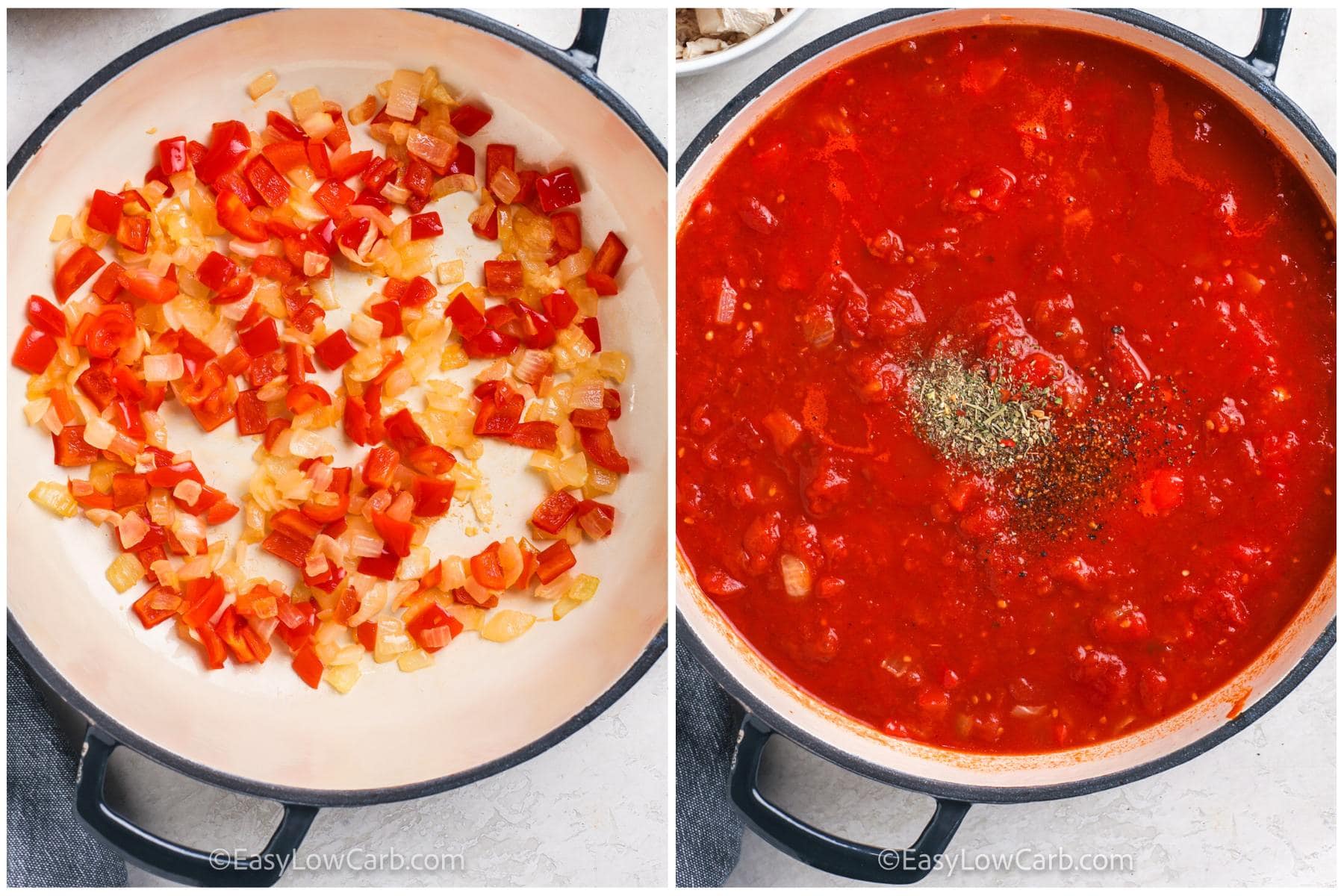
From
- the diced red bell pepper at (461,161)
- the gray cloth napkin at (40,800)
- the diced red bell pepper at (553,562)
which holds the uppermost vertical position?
the diced red bell pepper at (461,161)

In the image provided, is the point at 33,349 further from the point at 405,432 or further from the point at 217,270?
the point at 405,432

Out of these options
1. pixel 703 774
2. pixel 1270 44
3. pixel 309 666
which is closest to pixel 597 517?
pixel 703 774

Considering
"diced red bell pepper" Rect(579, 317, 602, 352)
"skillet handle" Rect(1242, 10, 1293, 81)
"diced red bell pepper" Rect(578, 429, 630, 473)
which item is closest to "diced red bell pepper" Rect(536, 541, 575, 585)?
"diced red bell pepper" Rect(578, 429, 630, 473)

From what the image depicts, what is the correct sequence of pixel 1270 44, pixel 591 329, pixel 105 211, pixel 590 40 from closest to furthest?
pixel 1270 44 < pixel 590 40 < pixel 105 211 < pixel 591 329

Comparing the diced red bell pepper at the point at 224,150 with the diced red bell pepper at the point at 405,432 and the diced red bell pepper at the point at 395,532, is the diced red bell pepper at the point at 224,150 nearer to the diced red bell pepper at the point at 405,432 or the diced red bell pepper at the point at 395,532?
the diced red bell pepper at the point at 405,432

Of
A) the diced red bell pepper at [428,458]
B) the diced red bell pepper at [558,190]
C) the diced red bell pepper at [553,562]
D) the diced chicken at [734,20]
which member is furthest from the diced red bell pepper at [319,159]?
the diced red bell pepper at [553,562]
